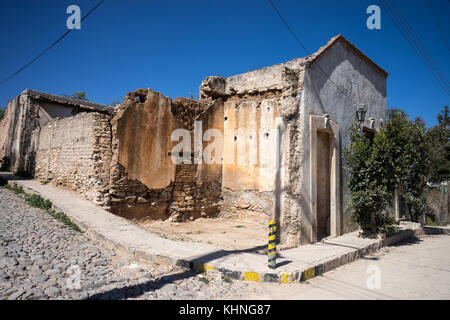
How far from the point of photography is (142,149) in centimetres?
902

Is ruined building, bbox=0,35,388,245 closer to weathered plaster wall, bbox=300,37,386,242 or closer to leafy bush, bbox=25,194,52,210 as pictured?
weathered plaster wall, bbox=300,37,386,242

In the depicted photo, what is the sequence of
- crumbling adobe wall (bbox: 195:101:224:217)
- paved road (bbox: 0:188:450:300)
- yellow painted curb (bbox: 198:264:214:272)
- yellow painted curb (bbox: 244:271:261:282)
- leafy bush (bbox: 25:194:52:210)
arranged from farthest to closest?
1. crumbling adobe wall (bbox: 195:101:224:217)
2. leafy bush (bbox: 25:194:52:210)
3. yellow painted curb (bbox: 198:264:214:272)
4. yellow painted curb (bbox: 244:271:261:282)
5. paved road (bbox: 0:188:450:300)

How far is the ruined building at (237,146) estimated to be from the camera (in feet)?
25.4

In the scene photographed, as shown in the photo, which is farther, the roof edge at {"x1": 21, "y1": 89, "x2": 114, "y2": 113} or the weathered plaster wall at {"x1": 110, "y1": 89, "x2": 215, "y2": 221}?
the roof edge at {"x1": 21, "y1": 89, "x2": 114, "y2": 113}

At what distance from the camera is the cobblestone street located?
3723 millimetres

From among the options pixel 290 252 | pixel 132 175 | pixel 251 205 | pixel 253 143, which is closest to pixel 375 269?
pixel 290 252

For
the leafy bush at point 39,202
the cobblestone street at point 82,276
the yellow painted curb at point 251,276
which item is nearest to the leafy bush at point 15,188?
the leafy bush at point 39,202

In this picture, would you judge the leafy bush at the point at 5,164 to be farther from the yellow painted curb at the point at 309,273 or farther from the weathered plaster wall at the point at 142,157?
the yellow painted curb at the point at 309,273

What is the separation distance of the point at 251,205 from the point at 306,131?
3910 mm

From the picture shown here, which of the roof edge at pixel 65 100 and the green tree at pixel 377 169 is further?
the roof edge at pixel 65 100

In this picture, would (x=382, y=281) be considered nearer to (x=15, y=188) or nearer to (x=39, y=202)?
(x=39, y=202)

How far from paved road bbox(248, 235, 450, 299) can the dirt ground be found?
103 inches

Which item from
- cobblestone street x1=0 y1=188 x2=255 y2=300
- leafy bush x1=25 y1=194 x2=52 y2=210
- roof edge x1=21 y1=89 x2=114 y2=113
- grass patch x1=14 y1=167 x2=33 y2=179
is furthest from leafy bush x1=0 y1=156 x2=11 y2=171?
cobblestone street x1=0 y1=188 x2=255 y2=300

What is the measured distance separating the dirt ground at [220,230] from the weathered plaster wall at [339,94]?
5.82 ft
